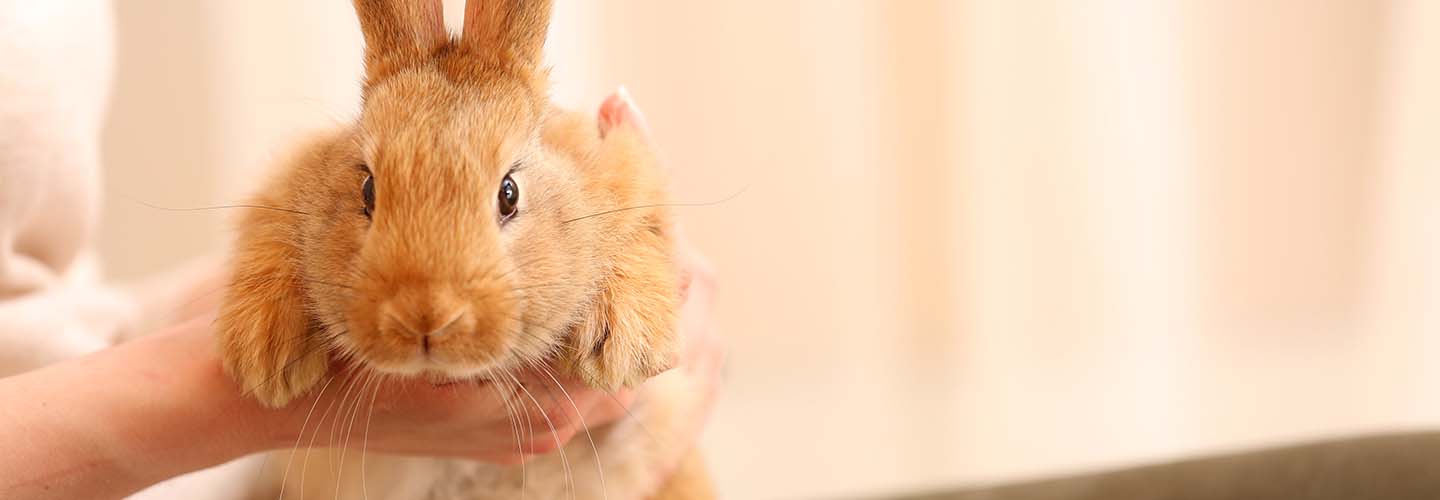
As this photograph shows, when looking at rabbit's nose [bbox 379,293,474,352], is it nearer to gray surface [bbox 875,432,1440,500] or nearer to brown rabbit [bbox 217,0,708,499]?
brown rabbit [bbox 217,0,708,499]

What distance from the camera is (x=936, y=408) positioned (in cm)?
233

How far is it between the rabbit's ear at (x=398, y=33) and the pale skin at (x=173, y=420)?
25cm

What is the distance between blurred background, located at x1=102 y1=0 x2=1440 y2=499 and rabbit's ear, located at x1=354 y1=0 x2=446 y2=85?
1.08 m

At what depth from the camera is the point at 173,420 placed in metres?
0.88

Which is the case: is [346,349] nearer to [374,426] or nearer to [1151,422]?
[374,426]

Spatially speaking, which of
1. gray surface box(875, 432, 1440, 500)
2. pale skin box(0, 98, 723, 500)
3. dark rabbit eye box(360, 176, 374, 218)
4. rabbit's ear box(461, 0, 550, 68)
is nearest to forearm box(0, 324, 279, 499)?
pale skin box(0, 98, 723, 500)

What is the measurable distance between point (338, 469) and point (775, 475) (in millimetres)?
1470

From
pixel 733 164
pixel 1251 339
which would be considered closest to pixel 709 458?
pixel 733 164

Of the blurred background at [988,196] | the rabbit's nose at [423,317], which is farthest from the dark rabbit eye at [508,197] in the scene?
the blurred background at [988,196]

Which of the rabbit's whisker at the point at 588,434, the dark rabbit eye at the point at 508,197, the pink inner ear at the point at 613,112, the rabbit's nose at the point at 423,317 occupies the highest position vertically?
the pink inner ear at the point at 613,112

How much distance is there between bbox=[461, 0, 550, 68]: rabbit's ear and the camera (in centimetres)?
86

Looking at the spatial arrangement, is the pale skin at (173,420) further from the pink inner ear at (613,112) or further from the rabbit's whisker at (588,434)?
the pink inner ear at (613,112)

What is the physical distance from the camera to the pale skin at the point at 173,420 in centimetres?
86

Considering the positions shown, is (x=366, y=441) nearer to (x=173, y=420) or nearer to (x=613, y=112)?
(x=173, y=420)
